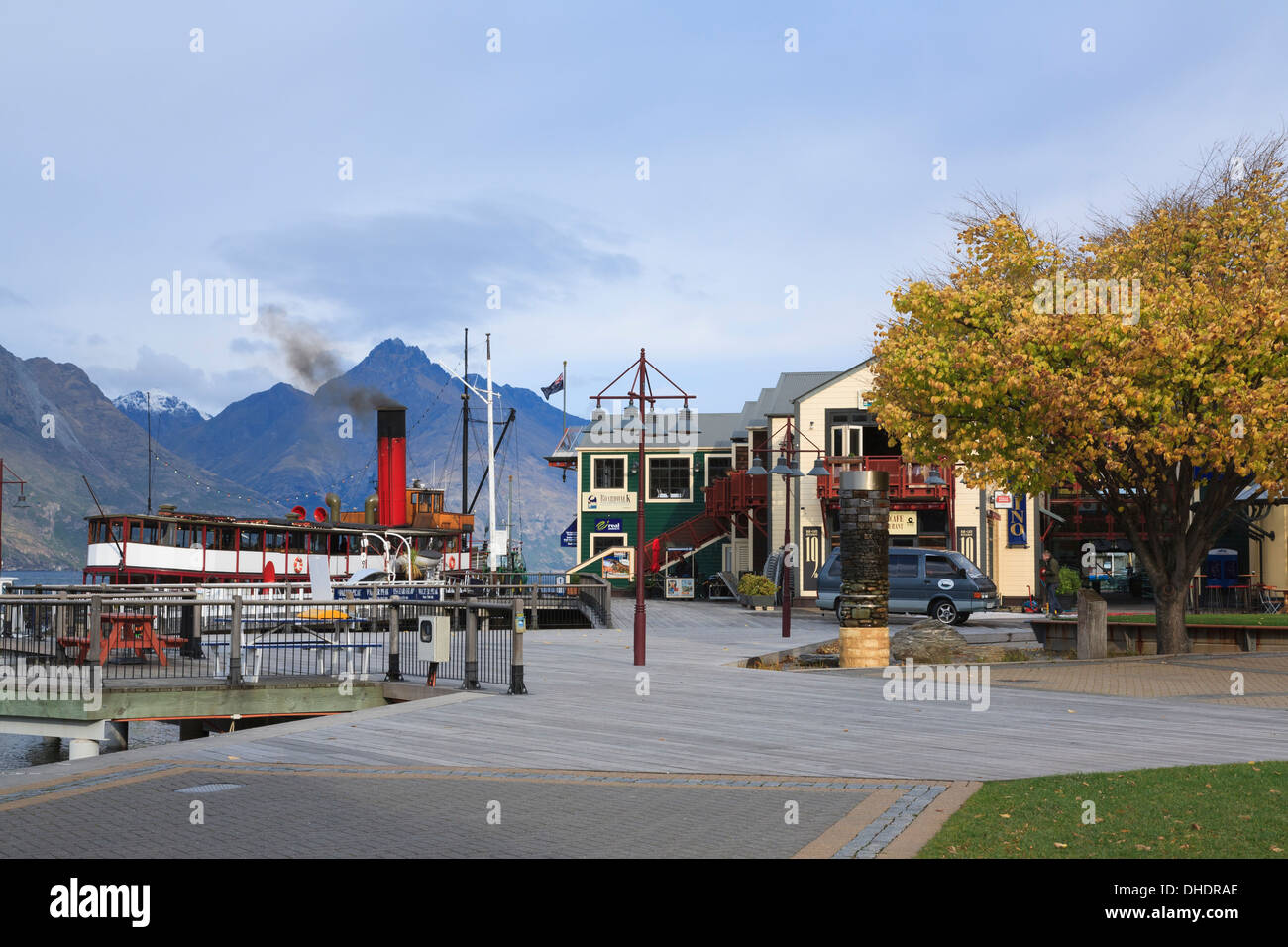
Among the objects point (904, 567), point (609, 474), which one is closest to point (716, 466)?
point (609, 474)

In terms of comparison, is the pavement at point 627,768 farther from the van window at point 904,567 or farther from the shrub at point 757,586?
the shrub at point 757,586

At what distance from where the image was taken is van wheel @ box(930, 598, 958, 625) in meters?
33.6

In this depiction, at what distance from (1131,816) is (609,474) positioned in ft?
161

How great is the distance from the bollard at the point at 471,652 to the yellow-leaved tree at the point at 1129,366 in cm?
1075

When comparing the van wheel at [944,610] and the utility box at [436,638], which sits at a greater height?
the utility box at [436,638]

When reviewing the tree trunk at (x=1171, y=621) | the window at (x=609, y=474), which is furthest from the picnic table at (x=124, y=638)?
the window at (x=609, y=474)

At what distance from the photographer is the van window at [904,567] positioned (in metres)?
33.9

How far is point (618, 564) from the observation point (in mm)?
55281

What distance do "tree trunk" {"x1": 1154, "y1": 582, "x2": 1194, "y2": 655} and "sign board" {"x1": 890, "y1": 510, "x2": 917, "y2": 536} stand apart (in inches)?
819

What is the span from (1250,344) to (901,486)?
2332 cm

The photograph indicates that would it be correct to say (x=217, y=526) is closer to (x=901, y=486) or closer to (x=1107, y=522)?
(x=901, y=486)

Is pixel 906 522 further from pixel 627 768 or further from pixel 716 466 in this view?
pixel 627 768

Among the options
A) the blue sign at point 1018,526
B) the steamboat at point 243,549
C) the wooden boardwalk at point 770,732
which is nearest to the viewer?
the wooden boardwalk at point 770,732

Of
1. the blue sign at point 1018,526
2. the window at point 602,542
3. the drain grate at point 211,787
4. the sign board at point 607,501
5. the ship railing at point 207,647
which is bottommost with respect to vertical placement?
the drain grate at point 211,787
